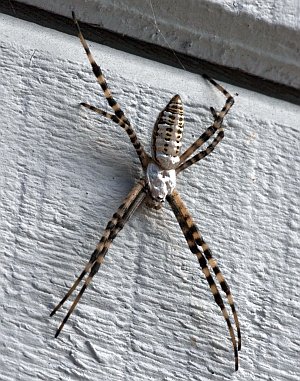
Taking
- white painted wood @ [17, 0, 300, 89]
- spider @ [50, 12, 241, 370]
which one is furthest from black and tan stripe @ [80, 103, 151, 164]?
white painted wood @ [17, 0, 300, 89]

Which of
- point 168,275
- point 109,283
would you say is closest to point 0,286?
point 109,283

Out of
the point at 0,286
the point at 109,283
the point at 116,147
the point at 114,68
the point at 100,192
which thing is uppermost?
the point at 114,68

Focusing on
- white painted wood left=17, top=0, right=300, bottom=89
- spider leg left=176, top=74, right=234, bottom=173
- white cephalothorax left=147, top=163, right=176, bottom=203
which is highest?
white painted wood left=17, top=0, right=300, bottom=89

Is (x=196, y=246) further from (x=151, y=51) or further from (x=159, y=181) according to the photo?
(x=151, y=51)

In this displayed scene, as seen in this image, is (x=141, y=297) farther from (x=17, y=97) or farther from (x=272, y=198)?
→ (x=17, y=97)

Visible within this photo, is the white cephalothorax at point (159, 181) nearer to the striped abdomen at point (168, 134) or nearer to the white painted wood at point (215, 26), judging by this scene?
the striped abdomen at point (168, 134)

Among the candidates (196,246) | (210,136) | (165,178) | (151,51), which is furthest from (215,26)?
(196,246)

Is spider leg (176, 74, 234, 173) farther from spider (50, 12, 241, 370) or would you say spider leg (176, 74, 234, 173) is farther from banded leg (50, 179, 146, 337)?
banded leg (50, 179, 146, 337)
